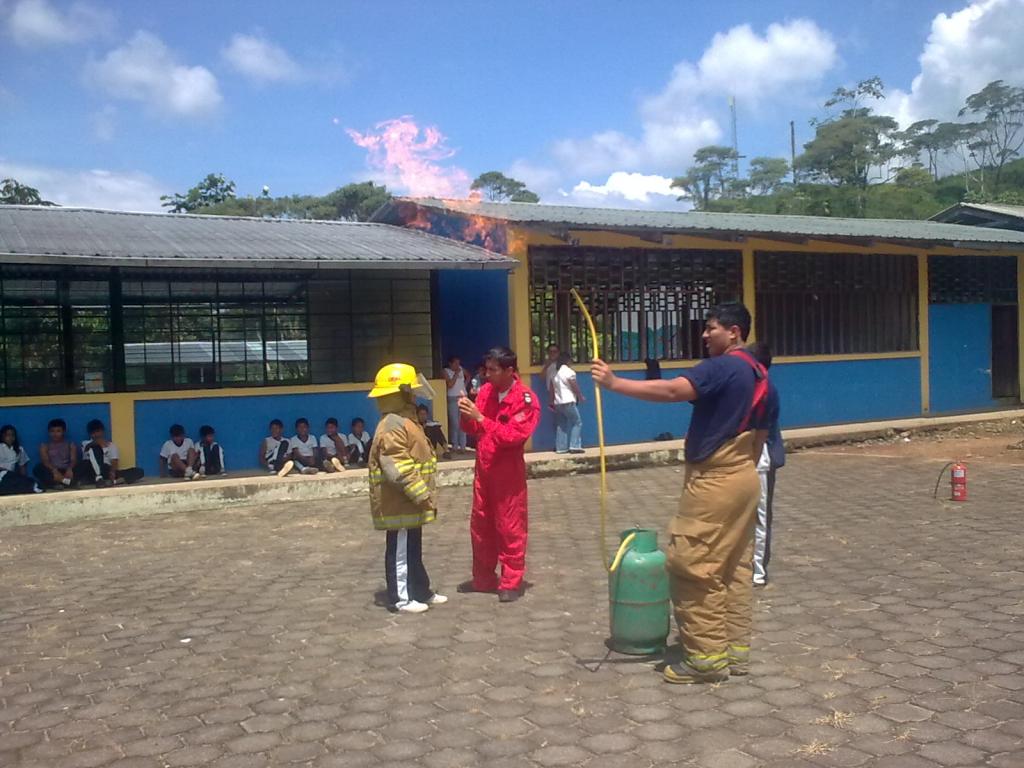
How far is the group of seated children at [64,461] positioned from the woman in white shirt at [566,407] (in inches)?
195

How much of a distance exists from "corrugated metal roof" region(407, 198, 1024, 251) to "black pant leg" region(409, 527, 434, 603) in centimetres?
683

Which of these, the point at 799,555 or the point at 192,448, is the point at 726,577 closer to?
the point at 799,555

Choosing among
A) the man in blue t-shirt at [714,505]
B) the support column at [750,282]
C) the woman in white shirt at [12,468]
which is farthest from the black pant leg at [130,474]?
the support column at [750,282]

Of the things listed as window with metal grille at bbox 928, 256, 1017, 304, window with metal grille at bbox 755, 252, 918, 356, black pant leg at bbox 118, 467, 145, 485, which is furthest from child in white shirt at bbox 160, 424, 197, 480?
window with metal grille at bbox 928, 256, 1017, 304

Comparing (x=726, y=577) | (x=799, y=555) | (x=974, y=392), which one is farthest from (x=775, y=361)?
(x=726, y=577)

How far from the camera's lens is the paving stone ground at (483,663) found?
3643 millimetres

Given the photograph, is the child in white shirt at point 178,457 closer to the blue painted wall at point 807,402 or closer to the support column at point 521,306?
the support column at point 521,306

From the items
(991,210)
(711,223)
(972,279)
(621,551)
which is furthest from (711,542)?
(991,210)

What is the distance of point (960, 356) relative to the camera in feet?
54.4

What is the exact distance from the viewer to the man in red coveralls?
5.62 meters

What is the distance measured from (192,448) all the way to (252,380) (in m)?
1.23

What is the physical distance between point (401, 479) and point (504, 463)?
72 cm

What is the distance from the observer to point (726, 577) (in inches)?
166

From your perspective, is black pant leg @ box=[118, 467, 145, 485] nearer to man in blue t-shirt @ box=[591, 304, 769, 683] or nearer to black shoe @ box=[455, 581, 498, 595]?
black shoe @ box=[455, 581, 498, 595]
